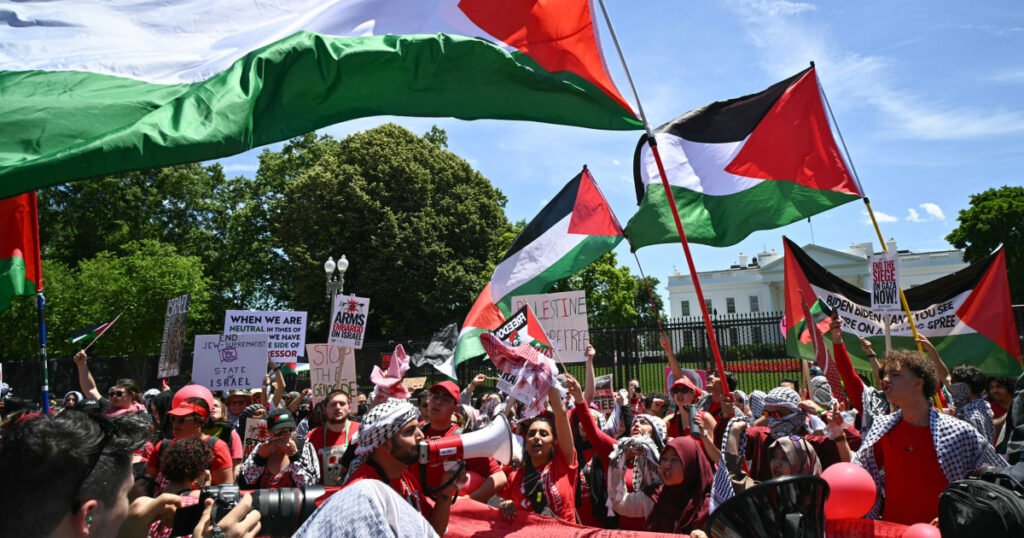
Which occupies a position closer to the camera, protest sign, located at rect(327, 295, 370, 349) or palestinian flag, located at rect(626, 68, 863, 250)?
palestinian flag, located at rect(626, 68, 863, 250)

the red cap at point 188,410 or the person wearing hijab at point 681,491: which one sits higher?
the red cap at point 188,410

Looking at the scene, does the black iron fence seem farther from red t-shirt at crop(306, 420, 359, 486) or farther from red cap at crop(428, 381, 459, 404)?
red t-shirt at crop(306, 420, 359, 486)

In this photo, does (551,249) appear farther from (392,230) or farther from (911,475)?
(392,230)

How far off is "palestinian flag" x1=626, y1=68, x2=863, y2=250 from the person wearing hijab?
2.98 meters

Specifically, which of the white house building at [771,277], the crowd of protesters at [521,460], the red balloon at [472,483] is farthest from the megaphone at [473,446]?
the white house building at [771,277]

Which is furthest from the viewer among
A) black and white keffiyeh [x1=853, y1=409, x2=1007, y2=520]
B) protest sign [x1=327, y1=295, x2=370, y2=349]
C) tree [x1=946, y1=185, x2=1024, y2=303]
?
tree [x1=946, y1=185, x2=1024, y2=303]

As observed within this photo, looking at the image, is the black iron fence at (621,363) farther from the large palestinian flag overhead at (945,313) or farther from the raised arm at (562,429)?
the raised arm at (562,429)

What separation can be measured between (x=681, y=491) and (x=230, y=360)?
21.8ft

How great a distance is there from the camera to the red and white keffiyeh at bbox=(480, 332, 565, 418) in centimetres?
432

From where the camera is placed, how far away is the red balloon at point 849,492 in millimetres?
2943

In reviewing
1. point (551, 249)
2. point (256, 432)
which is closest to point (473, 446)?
point (256, 432)

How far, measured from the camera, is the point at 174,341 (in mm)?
10398

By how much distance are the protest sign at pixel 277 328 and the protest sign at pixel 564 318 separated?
12.0 feet

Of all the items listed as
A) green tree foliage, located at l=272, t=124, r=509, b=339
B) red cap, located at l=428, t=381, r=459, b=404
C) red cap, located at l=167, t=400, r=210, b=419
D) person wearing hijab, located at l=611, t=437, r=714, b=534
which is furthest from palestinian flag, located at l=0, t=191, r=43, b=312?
green tree foliage, located at l=272, t=124, r=509, b=339
